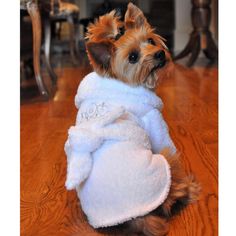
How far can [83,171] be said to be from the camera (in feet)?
3.03

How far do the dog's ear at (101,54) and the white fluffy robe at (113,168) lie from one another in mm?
91

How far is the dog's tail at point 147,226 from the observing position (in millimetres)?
946

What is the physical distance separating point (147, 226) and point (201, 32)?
3.41 m

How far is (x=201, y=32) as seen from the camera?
410 centimetres

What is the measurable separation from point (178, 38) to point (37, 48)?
333 centimetres

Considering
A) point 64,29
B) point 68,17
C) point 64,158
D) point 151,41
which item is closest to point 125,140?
point 151,41

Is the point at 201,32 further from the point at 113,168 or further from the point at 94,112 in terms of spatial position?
the point at 113,168

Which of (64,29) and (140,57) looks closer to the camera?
(140,57)

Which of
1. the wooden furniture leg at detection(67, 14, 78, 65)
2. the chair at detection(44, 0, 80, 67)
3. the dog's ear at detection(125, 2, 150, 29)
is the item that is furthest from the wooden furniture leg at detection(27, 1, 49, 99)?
the wooden furniture leg at detection(67, 14, 78, 65)

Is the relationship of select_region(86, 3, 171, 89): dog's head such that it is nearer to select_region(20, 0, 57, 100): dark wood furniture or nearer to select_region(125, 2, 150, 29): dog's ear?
select_region(125, 2, 150, 29): dog's ear
